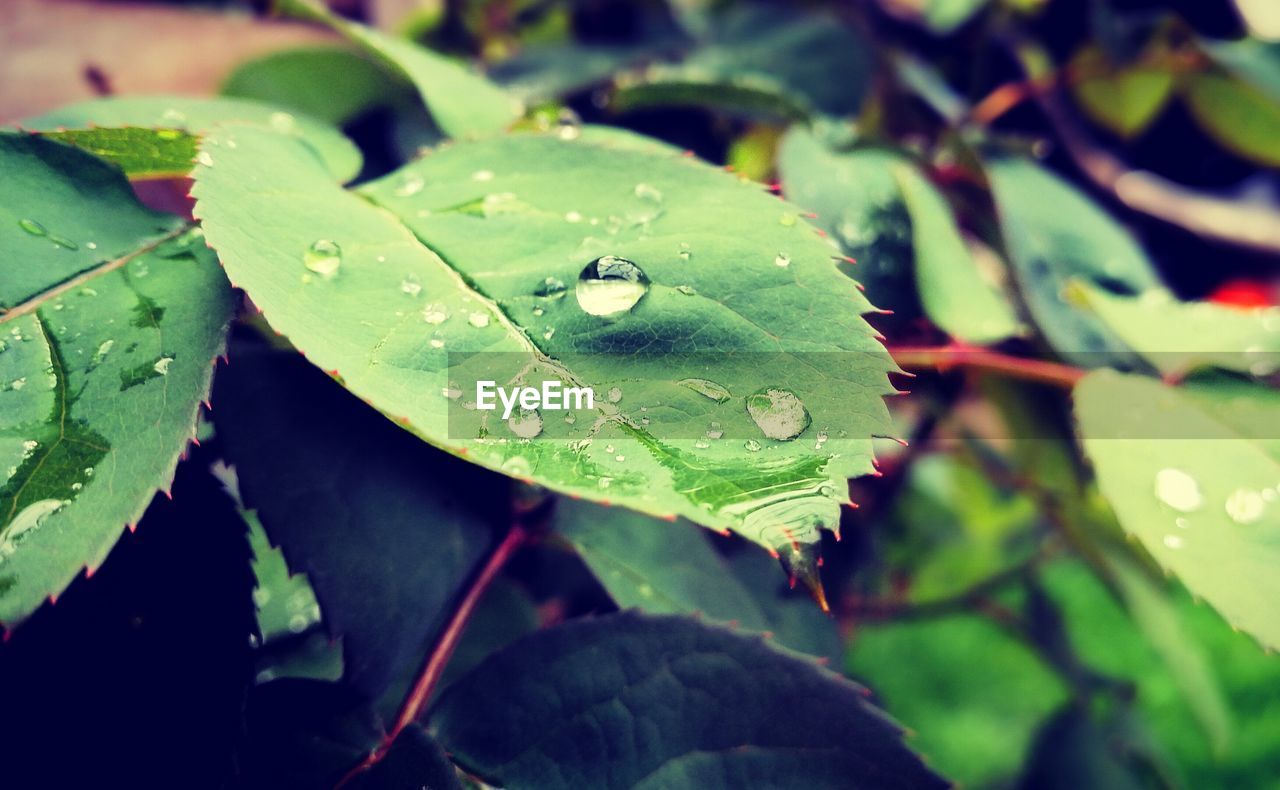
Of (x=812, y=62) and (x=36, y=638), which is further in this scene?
(x=812, y=62)

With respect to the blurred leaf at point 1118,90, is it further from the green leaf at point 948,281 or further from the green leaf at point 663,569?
the green leaf at point 663,569

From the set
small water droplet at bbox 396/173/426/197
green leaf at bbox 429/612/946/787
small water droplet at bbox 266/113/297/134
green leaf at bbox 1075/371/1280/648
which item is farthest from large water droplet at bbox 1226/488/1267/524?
small water droplet at bbox 266/113/297/134

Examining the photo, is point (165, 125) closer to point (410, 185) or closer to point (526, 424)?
point (410, 185)

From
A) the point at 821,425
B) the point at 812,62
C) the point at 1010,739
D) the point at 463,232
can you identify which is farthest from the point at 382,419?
the point at 1010,739

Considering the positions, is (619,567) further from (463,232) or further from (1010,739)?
(1010,739)

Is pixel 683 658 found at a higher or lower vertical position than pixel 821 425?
lower

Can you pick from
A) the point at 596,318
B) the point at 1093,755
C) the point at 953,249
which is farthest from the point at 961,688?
the point at 596,318

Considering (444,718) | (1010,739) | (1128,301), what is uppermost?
(1128,301)

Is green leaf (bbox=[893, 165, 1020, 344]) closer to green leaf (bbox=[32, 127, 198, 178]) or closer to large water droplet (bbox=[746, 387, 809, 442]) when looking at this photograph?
large water droplet (bbox=[746, 387, 809, 442])
